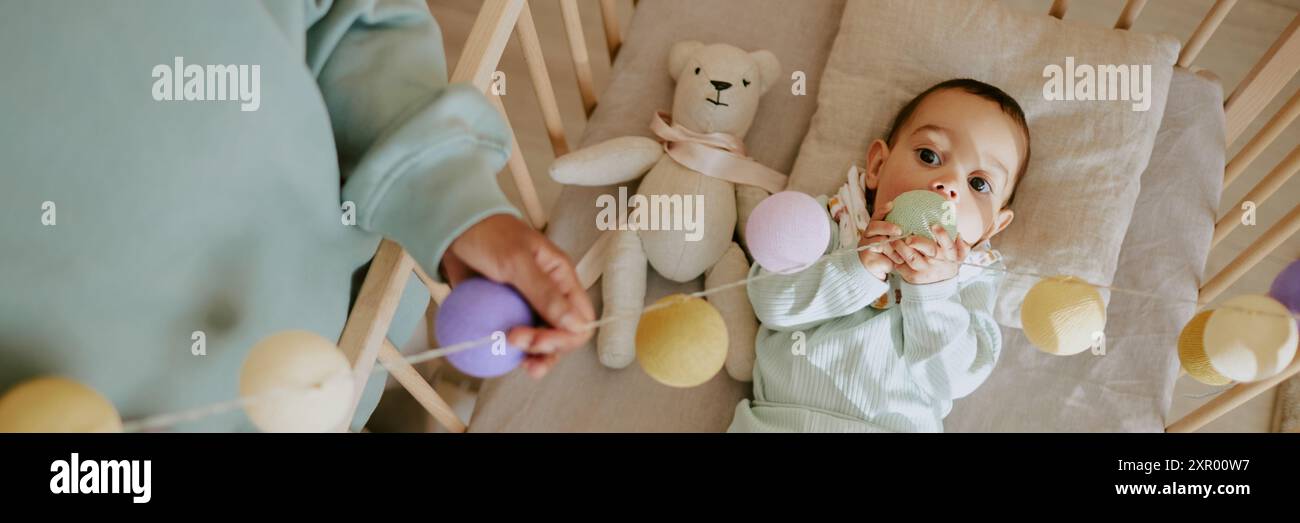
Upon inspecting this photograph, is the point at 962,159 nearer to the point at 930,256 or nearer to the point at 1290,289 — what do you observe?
the point at 930,256

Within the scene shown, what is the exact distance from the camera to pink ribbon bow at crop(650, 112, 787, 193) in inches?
42.6

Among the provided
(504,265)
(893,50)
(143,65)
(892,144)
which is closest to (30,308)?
(143,65)

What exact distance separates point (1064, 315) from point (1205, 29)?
2.49 ft

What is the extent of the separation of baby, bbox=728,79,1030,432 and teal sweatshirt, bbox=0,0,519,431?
19.1 inches

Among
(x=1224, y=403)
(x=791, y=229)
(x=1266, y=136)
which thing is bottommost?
(x=1224, y=403)

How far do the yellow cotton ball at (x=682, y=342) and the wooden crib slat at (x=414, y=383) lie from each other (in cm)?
21

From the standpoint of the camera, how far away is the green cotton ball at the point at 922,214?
82 cm

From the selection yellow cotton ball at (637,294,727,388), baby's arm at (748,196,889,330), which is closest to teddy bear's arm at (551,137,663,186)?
baby's arm at (748,196,889,330)

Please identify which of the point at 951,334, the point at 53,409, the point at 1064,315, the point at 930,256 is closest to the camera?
the point at 53,409

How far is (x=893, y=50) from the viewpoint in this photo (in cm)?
117

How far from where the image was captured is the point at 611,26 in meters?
1.28

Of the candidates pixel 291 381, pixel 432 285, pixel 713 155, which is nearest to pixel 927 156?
pixel 713 155

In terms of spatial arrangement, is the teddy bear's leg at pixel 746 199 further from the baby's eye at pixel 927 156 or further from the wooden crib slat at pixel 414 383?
the wooden crib slat at pixel 414 383

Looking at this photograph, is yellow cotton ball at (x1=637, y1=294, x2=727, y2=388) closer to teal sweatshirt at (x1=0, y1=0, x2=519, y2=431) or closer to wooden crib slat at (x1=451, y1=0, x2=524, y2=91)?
teal sweatshirt at (x1=0, y1=0, x2=519, y2=431)
